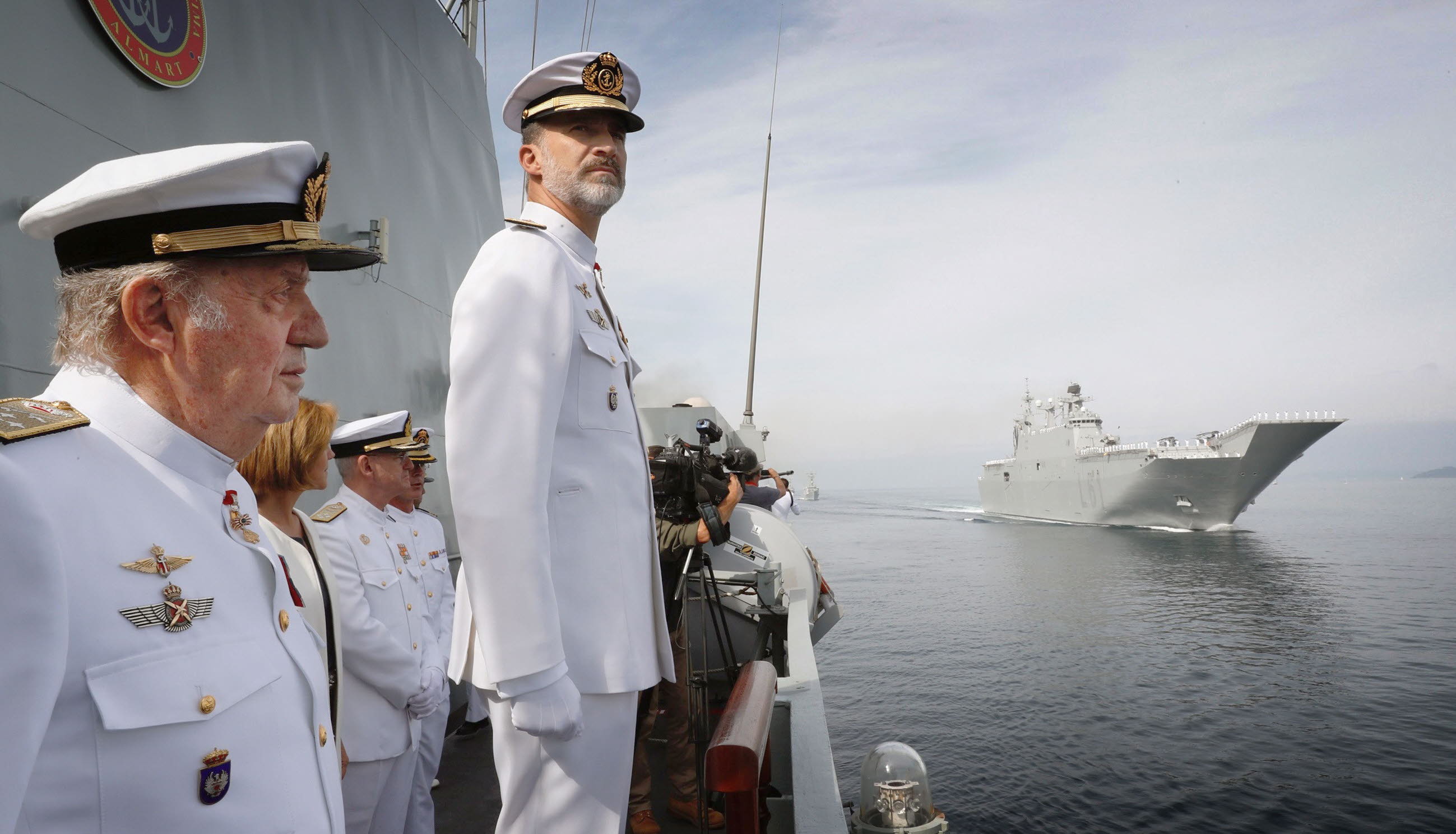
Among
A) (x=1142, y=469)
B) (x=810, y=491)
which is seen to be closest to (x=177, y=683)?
(x=1142, y=469)

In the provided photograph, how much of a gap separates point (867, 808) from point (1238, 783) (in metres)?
13.1

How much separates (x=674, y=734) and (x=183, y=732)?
3.06 m

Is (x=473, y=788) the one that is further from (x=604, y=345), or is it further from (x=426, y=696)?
(x=604, y=345)

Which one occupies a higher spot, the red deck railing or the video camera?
the video camera

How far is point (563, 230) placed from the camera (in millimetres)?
1773

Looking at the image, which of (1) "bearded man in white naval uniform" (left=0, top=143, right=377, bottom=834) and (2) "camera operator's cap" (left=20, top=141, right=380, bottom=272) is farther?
(2) "camera operator's cap" (left=20, top=141, right=380, bottom=272)

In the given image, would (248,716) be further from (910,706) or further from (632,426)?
(910,706)

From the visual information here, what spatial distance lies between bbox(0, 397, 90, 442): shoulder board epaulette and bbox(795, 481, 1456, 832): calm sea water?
10663 mm

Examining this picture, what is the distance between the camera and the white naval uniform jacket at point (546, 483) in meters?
1.45

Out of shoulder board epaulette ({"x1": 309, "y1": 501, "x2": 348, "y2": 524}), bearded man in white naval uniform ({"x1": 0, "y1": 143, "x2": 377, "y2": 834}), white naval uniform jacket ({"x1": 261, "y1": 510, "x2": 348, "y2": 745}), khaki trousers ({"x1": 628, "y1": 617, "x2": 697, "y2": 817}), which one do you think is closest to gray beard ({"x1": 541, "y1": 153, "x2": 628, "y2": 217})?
bearded man in white naval uniform ({"x1": 0, "y1": 143, "x2": 377, "y2": 834})

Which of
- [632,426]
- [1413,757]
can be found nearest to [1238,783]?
[1413,757]

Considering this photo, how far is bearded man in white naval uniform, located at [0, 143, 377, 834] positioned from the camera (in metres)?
0.74

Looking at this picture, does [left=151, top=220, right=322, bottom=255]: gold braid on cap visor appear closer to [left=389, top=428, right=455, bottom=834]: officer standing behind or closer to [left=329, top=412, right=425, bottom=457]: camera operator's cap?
[left=389, top=428, right=455, bottom=834]: officer standing behind

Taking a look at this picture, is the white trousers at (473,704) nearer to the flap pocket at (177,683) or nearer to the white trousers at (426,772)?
the white trousers at (426,772)
